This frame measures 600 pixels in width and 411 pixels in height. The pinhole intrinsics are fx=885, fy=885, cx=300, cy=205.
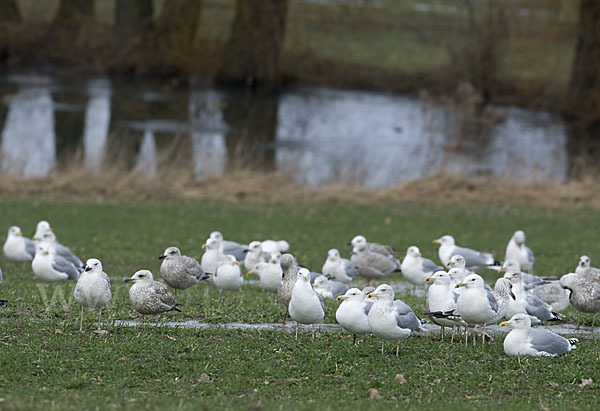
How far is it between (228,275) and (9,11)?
35.2 metres

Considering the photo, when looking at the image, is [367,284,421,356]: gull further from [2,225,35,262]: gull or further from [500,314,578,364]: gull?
[2,225,35,262]: gull

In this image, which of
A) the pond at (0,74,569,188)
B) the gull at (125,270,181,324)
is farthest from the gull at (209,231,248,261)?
the pond at (0,74,569,188)

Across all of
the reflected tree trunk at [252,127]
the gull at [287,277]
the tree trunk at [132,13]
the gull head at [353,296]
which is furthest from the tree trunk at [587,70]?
the gull head at [353,296]

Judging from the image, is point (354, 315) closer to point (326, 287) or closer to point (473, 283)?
point (473, 283)

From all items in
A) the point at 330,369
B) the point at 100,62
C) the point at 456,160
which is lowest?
the point at 330,369

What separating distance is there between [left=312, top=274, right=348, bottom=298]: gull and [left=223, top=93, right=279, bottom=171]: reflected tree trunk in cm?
1522

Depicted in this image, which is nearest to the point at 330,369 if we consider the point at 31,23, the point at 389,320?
the point at 389,320

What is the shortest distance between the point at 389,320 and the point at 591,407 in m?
2.27

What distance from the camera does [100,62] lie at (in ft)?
145

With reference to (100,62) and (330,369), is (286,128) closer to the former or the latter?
(100,62)

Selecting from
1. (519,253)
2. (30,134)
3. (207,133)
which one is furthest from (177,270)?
(30,134)

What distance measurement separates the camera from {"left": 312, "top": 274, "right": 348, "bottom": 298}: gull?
12930 millimetres

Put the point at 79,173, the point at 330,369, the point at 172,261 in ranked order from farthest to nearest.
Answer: the point at 79,173, the point at 172,261, the point at 330,369

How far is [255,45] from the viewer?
129 feet
